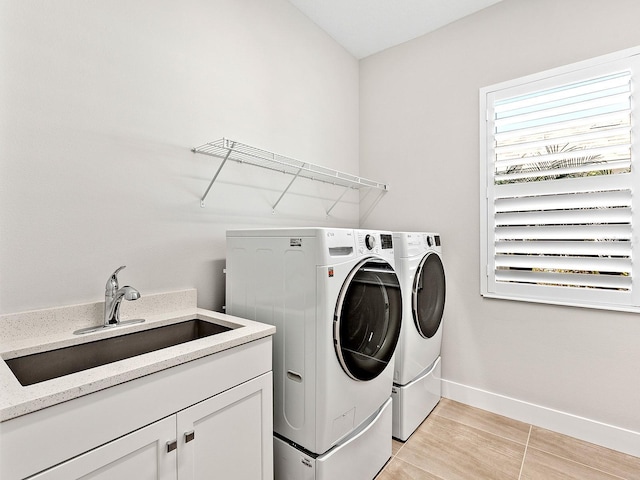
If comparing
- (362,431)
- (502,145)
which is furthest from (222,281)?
(502,145)

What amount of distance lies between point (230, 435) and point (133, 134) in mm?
1327

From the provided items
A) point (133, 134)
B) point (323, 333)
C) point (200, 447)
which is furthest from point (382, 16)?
point (200, 447)

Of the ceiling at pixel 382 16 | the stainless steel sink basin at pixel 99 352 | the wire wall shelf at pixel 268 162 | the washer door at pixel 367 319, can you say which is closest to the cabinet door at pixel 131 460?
the stainless steel sink basin at pixel 99 352

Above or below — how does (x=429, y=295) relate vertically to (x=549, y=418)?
Answer: above

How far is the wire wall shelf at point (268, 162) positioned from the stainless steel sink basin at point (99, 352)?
65 cm

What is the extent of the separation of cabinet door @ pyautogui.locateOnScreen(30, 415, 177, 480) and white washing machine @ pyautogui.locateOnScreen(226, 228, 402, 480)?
20.8 inches

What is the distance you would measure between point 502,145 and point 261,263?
1854 millimetres

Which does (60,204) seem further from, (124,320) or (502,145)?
(502,145)

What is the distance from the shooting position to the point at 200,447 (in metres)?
1.04

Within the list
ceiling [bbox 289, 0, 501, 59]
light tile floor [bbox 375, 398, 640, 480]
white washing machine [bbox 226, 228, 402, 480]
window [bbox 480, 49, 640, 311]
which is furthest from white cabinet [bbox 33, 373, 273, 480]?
ceiling [bbox 289, 0, 501, 59]

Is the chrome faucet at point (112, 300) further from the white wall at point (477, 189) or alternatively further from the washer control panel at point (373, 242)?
the white wall at point (477, 189)

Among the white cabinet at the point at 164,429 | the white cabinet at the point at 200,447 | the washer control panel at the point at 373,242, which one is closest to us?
the white cabinet at the point at 164,429

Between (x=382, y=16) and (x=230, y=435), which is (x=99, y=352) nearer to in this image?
(x=230, y=435)

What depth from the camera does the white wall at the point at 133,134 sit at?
117cm
